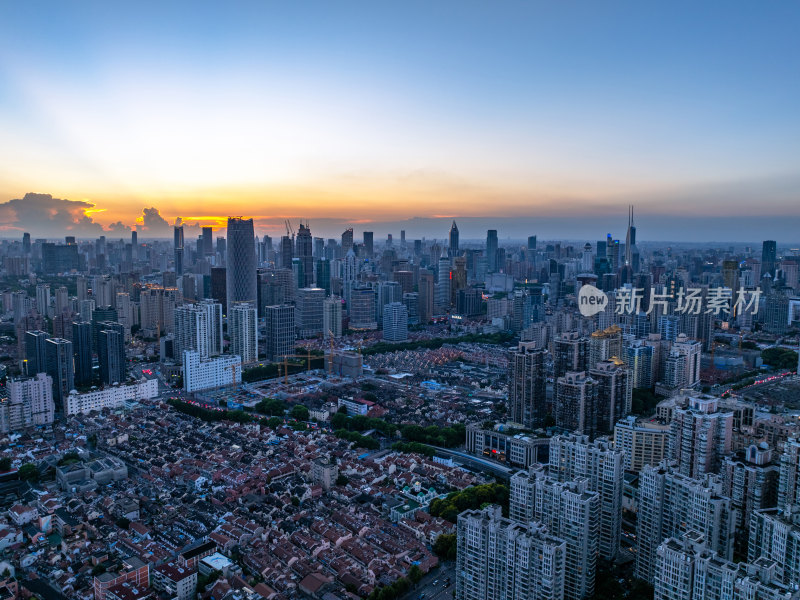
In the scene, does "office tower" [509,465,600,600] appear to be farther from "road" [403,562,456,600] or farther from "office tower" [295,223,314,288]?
"office tower" [295,223,314,288]

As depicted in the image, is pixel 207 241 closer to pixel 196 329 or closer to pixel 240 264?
pixel 240 264

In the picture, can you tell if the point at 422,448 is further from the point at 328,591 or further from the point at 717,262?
the point at 717,262

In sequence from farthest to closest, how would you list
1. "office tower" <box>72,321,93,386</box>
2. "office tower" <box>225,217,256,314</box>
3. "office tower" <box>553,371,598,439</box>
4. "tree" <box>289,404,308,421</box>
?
"office tower" <box>225,217,256,314</box>, "office tower" <box>72,321,93,386</box>, "tree" <box>289,404,308,421</box>, "office tower" <box>553,371,598,439</box>

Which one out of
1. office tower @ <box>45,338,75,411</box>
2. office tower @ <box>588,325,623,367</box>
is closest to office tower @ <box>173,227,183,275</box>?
office tower @ <box>45,338,75,411</box>

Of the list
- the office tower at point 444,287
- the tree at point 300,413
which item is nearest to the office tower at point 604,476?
the tree at point 300,413

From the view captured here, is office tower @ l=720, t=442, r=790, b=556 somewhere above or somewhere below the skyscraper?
below

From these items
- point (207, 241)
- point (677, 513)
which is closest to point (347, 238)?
point (207, 241)

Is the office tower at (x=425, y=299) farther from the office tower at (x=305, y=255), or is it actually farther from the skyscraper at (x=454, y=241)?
the skyscraper at (x=454, y=241)

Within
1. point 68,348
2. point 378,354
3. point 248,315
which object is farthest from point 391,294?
point 68,348
